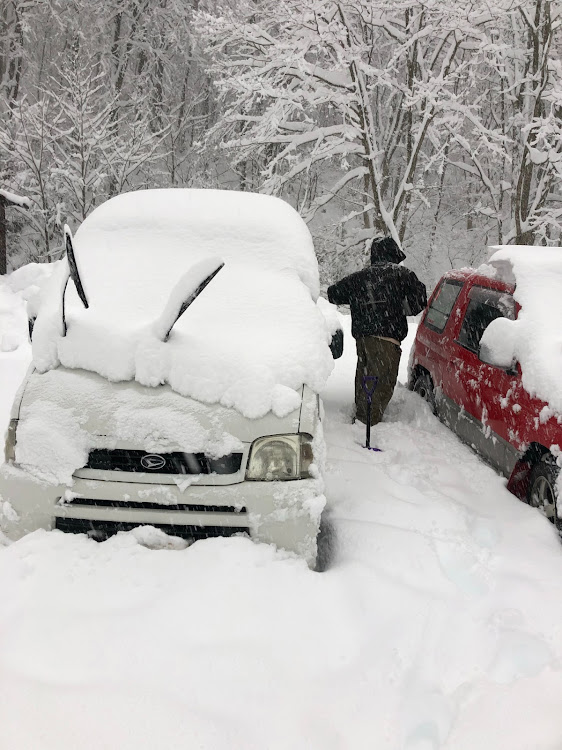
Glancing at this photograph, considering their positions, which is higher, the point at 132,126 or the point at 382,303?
the point at 132,126

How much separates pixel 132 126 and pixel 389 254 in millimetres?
13636

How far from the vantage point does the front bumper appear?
98.6 inches

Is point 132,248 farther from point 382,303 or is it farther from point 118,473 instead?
point 382,303

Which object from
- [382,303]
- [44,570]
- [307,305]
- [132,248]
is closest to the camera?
[44,570]

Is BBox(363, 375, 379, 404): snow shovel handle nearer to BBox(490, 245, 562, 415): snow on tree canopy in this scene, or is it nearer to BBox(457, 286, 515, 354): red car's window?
BBox(457, 286, 515, 354): red car's window

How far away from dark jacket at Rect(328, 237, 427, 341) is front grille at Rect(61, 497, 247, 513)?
2.89m

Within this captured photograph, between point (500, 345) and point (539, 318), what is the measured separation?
41cm

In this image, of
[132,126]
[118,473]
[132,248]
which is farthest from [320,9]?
[118,473]

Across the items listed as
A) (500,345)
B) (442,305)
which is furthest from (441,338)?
(500,345)

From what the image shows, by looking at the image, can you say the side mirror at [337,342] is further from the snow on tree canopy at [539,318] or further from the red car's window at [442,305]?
the red car's window at [442,305]

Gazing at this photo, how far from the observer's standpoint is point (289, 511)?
2541 millimetres

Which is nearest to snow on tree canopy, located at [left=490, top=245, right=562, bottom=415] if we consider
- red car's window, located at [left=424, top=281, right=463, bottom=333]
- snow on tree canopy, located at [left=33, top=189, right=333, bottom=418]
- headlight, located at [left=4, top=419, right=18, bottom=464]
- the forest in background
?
red car's window, located at [left=424, top=281, right=463, bottom=333]

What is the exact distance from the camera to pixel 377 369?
16.7 feet

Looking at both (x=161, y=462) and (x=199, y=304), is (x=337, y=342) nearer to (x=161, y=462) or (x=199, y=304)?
(x=199, y=304)
